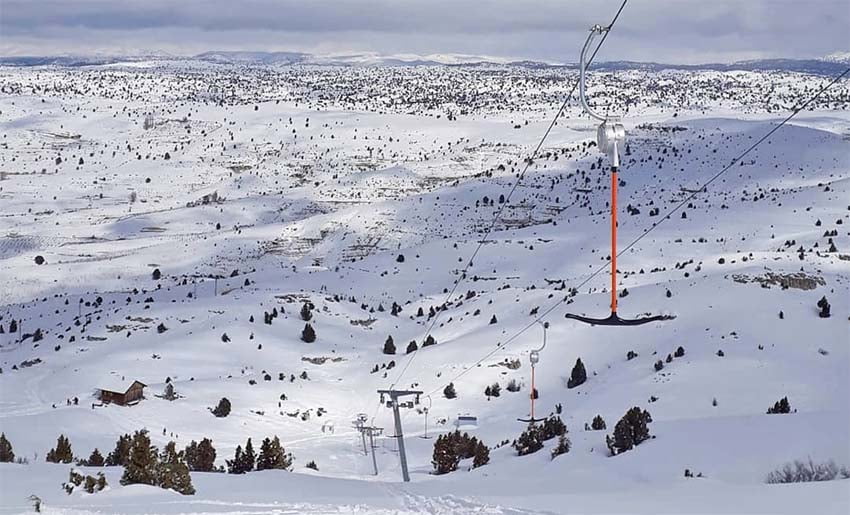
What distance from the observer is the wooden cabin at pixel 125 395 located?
1507 inches

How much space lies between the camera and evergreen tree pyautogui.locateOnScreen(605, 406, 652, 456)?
23.9 m

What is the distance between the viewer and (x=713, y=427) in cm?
2428

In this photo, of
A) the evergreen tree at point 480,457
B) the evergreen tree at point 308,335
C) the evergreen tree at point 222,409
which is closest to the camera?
the evergreen tree at point 480,457

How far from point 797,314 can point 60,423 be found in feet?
97.9

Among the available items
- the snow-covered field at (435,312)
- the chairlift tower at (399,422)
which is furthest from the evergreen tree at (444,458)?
the chairlift tower at (399,422)

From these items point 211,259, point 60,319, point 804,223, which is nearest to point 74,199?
point 211,259

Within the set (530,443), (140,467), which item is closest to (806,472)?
(530,443)

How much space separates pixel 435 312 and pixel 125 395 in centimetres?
2510

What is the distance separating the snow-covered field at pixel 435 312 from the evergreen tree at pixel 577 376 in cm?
96

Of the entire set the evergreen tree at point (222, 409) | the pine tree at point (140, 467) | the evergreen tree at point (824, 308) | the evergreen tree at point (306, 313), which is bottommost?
the pine tree at point (140, 467)

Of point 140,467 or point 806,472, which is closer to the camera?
point 140,467

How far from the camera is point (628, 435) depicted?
24.2m

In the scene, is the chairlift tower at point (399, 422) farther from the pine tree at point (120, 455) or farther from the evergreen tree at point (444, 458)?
the pine tree at point (120, 455)

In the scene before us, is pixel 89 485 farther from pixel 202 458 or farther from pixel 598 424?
pixel 598 424
